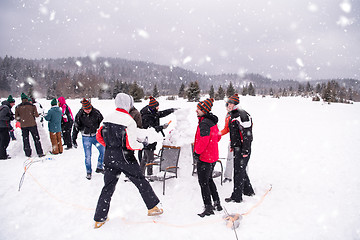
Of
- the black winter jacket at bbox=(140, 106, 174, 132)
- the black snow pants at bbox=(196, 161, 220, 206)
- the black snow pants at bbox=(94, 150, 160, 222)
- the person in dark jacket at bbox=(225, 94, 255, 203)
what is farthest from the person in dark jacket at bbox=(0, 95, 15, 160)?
the person in dark jacket at bbox=(225, 94, 255, 203)

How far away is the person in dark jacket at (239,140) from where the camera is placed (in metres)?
4.36

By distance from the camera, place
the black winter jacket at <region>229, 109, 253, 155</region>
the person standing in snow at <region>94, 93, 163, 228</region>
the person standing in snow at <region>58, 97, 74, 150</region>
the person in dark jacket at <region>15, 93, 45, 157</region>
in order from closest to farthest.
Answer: the person standing in snow at <region>94, 93, 163, 228</region> < the black winter jacket at <region>229, 109, 253, 155</region> < the person in dark jacket at <region>15, 93, 45, 157</region> < the person standing in snow at <region>58, 97, 74, 150</region>

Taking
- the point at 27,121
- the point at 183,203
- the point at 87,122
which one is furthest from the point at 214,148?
the point at 27,121

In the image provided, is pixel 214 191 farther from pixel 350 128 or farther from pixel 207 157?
pixel 350 128

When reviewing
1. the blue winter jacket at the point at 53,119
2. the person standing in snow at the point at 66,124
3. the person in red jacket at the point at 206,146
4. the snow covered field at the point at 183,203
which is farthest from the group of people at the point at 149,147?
the person standing in snow at the point at 66,124

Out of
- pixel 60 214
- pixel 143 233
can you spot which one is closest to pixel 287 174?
pixel 143 233

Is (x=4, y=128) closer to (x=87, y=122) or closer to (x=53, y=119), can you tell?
(x=53, y=119)

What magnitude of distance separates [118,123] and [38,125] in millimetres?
6285

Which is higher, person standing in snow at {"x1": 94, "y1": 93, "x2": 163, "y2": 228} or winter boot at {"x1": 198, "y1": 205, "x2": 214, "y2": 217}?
person standing in snow at {"x1": 94, "y1": 93, "x2": 163, "y2": 228}

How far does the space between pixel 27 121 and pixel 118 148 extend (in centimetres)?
568

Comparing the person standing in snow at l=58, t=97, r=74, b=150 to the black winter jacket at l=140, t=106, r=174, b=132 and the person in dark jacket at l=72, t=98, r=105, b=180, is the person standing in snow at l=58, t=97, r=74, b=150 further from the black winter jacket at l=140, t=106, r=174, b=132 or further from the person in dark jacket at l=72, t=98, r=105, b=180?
the black winter jacket at l=140, t=106, r=174, b=132

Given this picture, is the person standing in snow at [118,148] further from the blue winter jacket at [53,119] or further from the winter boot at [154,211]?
the blue winter jacket at [53,119]

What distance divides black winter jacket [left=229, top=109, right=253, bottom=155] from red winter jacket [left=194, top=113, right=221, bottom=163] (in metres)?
0.69

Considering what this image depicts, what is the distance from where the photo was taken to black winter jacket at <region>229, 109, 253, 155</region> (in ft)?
14.3
